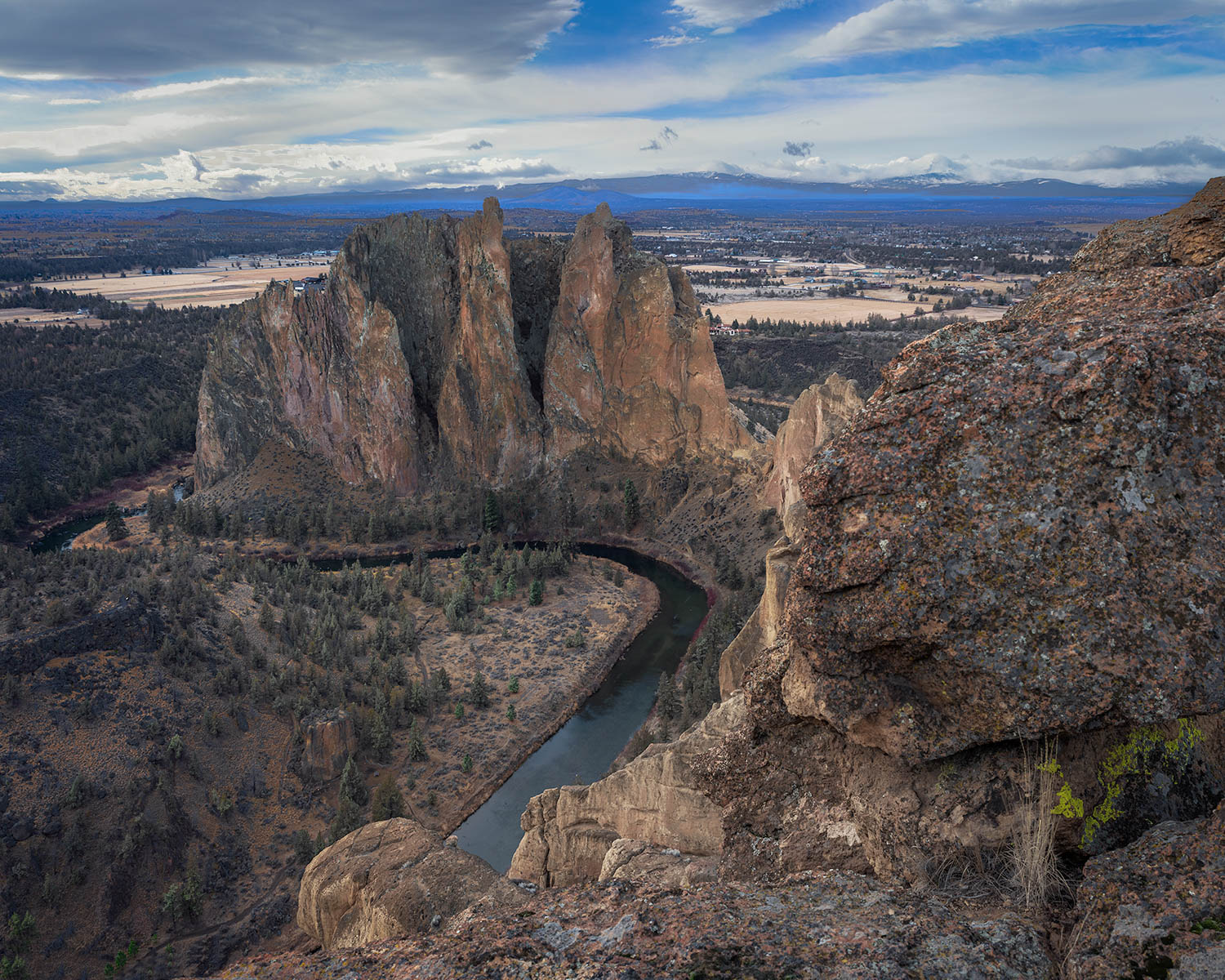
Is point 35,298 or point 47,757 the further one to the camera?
point 35,298

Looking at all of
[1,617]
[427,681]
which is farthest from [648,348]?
[1,617]

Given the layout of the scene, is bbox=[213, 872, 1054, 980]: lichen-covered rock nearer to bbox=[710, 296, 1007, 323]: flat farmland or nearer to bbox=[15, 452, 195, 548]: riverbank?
bbox=[15, 452, 195, 548]: riverbank

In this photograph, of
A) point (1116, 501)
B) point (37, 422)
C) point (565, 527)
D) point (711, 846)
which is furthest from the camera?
point (37, 422)

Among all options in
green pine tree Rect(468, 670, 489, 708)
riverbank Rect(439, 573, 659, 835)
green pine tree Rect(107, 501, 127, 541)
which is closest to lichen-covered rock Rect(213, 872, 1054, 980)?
riverbank Rect(439, 573, 659, 835)

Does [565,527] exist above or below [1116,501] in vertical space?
below

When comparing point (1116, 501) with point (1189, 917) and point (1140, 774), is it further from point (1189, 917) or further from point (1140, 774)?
point (1189, 917)

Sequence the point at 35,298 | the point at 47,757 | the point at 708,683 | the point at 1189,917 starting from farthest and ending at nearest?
1. the point at 35,298
2. the point at 708,683
3. the point at 47,757
4. the point at 1189,917

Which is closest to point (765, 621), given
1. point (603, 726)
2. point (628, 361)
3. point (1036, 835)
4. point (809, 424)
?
point (1036, 835)
